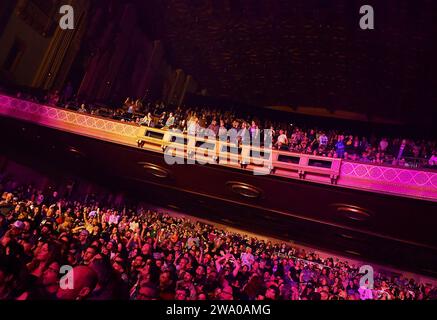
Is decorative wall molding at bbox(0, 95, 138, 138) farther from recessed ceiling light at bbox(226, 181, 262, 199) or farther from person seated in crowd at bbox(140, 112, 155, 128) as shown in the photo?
recessed ceiling light at bbox(226, 181, 262, 199)

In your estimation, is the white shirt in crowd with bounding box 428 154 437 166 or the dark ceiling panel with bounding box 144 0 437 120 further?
the dark ceiling panel with bounding box 144 0 437 120

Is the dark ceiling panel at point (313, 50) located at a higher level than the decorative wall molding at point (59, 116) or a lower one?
higher

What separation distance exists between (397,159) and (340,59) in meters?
6.73

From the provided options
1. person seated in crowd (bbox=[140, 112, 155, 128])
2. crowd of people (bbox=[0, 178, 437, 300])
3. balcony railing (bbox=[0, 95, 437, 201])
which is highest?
person seated in crowd (bbox=[140, 112, 155, 128])

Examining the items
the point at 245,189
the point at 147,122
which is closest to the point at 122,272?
the point at 245,189

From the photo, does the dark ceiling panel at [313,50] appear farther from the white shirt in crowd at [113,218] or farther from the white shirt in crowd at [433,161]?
the white shirt in crowd at [113,218]

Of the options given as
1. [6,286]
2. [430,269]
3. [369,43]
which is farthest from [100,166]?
[430,269]

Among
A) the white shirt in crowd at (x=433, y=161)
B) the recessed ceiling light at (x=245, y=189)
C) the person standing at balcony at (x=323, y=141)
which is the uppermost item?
A: the person standing at balcony at (x=323, y=141)

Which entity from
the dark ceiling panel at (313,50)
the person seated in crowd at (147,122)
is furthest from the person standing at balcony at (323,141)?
the person seated in crowd at (147,122)

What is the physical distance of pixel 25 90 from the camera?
534 inches

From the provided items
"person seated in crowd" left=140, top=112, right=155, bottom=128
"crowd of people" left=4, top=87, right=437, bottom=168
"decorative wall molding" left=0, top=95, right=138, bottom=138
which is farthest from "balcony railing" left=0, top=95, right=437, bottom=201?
"crowd of people" left=4, top=87, right=437, bottom=168

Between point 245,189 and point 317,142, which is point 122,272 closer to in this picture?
point 245,189
